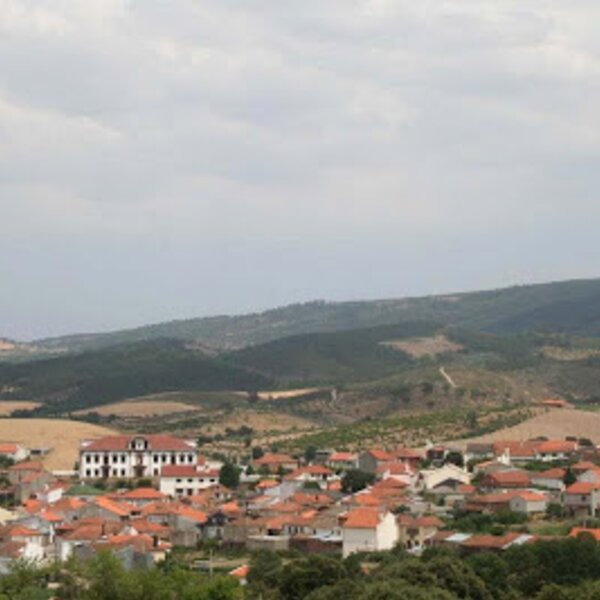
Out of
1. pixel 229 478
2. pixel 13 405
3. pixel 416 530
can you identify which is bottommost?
pixel 416 530

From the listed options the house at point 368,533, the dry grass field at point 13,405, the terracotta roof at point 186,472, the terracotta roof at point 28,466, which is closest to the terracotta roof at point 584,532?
the house at point 368,533

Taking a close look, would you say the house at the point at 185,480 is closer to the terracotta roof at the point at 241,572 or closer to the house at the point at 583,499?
the house at the point at 583,499

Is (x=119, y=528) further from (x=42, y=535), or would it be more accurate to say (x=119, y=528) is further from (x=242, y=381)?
(x=242, y=381)

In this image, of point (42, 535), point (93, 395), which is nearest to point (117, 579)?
point (42, 535)

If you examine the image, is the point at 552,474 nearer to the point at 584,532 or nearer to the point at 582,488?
the point at 582,488

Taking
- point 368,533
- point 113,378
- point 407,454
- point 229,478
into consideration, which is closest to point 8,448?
point 229,478

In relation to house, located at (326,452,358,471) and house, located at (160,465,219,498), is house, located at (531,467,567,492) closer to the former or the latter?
house, located at (326,452,358,471)
